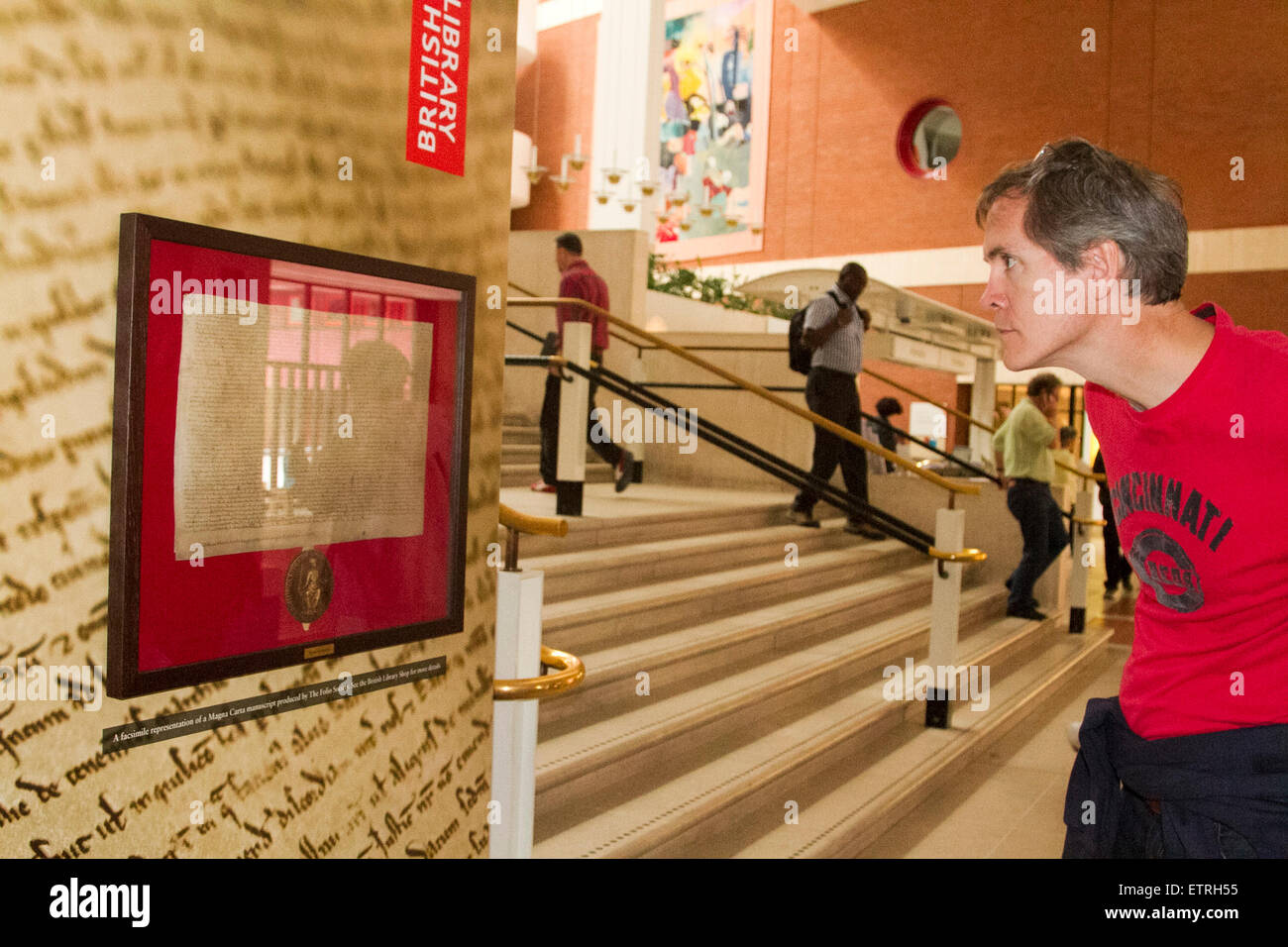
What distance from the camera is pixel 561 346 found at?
6281 mm

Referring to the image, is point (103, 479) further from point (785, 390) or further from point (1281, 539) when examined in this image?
point (785, 390)

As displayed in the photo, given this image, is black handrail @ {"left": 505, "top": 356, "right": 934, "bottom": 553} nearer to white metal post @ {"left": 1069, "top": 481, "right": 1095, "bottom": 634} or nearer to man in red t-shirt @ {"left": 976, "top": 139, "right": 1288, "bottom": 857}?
white metal post @ {"left": 1069, "top": 481, "right": 1095, "bottom": 634}

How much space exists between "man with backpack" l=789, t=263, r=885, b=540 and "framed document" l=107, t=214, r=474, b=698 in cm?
457

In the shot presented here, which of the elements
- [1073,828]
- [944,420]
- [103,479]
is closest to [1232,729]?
[1073,828]

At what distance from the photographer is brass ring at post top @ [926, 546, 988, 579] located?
14.2ft

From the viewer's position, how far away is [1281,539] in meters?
1.14

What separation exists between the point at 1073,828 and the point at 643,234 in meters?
8.25

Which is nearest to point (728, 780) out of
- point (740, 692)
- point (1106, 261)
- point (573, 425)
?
point (740, 692)

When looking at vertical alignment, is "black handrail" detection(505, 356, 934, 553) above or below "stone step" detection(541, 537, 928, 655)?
above

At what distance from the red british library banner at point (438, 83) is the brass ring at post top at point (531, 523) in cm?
56

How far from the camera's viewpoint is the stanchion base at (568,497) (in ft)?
16.7

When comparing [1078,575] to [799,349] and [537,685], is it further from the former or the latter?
[537,685]

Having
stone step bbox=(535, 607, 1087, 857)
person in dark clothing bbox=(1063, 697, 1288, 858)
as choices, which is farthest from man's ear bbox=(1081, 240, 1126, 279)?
stone step bbox=(535, 607, 1087, 857)

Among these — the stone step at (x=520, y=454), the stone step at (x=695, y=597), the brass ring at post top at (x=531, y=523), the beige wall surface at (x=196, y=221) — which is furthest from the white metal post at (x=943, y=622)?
the beige wall surface at (x=196, y=221)
